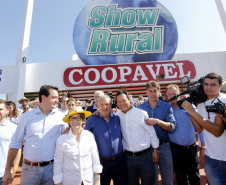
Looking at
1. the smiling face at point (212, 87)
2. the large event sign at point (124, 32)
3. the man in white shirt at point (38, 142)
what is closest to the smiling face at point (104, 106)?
the man in white shirt at point (38, 142)

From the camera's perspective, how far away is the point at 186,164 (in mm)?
2713

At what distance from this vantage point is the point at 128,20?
34.9 feet

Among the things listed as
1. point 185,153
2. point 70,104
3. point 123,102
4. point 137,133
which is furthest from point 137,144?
point 70,104

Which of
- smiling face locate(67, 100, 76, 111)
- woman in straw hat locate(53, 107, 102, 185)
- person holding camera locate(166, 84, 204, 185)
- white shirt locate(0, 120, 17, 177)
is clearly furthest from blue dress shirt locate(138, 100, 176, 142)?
white shirt locate(0, 120, 17, 177)

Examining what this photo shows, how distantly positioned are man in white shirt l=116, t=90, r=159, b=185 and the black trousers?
2.28 feet

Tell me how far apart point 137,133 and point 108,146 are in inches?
20.1

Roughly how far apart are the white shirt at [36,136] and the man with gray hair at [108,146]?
59 centimetres

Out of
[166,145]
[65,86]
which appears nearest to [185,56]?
[65,86]

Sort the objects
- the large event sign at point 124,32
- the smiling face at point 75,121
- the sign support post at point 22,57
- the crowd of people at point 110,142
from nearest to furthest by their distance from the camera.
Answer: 1. the crowd of people at point 110,142
2. the smiling face at point 75,121
3. the sign support post at point 22,57
4. the large event sign at point 124,32

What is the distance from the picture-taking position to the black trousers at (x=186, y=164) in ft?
8.86

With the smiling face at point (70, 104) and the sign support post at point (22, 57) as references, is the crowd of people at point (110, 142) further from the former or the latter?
the sign support post at point (22, 57)

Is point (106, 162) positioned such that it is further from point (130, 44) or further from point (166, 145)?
point (130, 44)

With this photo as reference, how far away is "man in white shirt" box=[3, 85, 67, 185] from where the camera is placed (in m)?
2.02

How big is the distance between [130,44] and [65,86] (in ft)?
17.8
